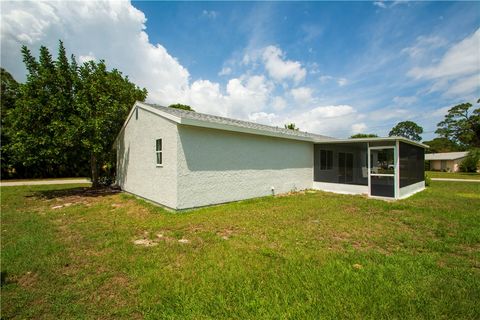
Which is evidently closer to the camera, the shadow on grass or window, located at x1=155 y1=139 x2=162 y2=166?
window, located at x1=155 y1=139 x2=162 y2=166

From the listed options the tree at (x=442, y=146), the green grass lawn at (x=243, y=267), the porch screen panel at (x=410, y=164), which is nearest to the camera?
the green grass lawn at (x=243, y=267)

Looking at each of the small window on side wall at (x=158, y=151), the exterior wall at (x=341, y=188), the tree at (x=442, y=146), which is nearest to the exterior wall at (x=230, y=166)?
the small window on side wall at (x=158, y=151)

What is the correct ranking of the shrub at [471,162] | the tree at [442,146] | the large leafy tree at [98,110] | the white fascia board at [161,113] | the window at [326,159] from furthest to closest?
the tree at [442,146] → the shrub at [471,162] → the window at [326,159] → the large leafy tree at [98,110] → the white fascia board at [161,113]

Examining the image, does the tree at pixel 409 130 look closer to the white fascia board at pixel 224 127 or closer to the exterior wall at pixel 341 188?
the exterior wall at pixel 341 188

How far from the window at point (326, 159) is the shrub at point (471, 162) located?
3155cm

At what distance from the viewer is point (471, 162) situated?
104 feet

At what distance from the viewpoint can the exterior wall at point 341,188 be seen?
38.0ft

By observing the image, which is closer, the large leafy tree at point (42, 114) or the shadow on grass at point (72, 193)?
the large leafy tree at point (42, 114)

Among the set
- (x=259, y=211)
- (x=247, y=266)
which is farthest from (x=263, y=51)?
(x=247, y=266)

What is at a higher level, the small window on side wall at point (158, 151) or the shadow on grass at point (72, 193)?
the small window on side wall at point (158, 151)

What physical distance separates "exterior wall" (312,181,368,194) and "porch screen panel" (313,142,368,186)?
1.49 feet

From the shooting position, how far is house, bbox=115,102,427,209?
24.4 ft

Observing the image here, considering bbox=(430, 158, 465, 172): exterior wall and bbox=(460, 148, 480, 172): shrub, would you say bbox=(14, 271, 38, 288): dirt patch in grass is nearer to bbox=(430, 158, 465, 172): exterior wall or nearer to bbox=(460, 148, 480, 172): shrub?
bbox=(460, 148, 480, 172): shrub

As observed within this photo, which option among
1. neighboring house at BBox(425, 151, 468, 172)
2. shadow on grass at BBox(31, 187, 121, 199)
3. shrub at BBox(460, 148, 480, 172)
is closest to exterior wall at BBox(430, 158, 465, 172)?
neighboring house at BBox(425, 151, 468, 172)
